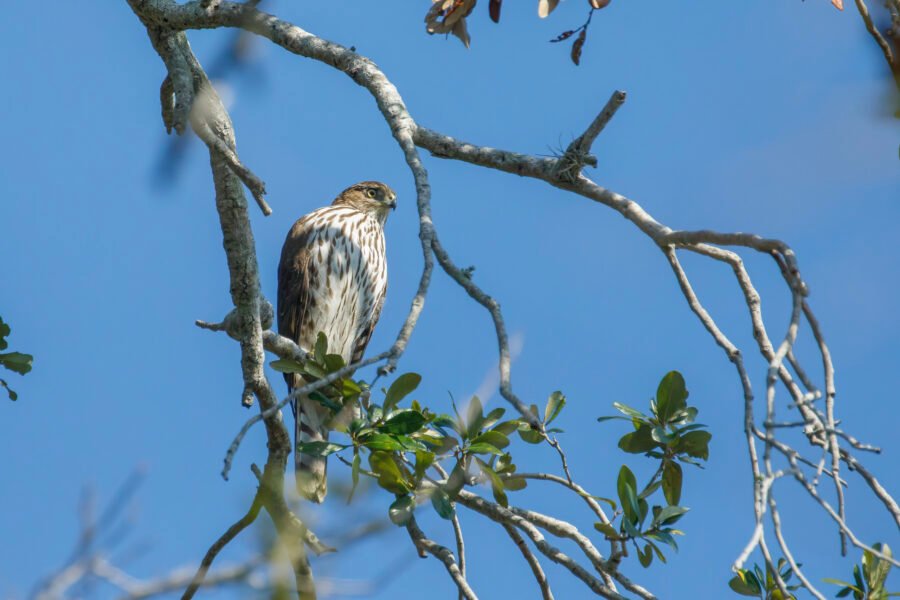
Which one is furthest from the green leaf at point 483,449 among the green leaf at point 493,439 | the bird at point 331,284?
the bird at point 331,284

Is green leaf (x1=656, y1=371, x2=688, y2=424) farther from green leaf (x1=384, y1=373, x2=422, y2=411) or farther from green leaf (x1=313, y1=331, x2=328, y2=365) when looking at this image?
green leaf (x1=313, y1=331, x2=328, y2=365)

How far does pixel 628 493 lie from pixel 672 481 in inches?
12.3

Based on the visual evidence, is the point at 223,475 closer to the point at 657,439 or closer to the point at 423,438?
the point at 423,438

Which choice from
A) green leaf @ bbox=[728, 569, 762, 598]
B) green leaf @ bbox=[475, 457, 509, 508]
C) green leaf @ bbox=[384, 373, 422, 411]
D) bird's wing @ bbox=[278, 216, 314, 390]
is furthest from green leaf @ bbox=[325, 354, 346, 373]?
bird's wing @ bbox=[278, 216, 314, 390]

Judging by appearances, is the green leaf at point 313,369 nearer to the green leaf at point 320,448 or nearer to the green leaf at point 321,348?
the green leaf at point 321,348

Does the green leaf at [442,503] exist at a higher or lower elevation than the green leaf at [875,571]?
lower

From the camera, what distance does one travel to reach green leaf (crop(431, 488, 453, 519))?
3576 millimetres

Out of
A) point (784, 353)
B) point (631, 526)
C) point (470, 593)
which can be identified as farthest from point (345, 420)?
point (784, 353)

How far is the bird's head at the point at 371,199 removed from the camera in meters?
7.14

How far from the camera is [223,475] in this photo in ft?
7.09

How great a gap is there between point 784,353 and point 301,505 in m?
1.04

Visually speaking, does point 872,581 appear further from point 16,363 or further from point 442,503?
point 16,363

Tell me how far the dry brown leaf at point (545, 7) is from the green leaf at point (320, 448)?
151cm

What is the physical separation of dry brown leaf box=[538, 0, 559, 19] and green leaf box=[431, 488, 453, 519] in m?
1.57
